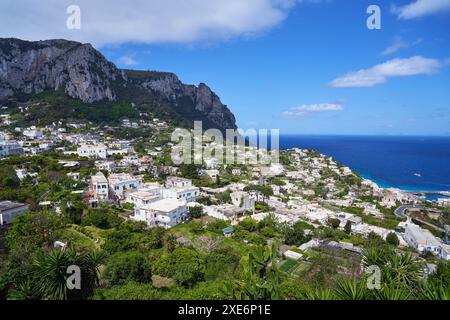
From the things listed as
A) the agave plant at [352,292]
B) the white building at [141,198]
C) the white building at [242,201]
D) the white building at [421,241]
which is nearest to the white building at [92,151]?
the white building at [141,198]

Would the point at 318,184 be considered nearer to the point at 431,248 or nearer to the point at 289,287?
the point at 431,248

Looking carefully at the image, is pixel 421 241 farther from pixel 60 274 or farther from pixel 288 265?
pixel 60 274

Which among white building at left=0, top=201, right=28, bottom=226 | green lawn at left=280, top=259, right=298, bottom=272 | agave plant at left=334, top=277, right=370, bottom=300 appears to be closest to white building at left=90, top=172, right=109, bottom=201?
white building at left=0, top=201, right=28, bottom=226

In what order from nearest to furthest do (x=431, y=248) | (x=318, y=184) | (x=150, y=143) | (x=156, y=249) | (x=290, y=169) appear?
(x=156, y=249) < (x=431, y=248) < (x=318, y=184) < (x=290, y=169) < (x=150, y=143)

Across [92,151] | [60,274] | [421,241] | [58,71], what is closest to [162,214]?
[60,274]

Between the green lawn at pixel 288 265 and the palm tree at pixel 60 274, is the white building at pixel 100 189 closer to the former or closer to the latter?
the palm tree at pixel 60 274

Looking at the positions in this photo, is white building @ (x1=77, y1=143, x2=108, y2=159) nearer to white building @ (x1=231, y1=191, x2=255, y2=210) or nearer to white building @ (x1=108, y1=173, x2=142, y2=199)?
white building @ (x1=108, y1=173, x2=142, y2=199)
